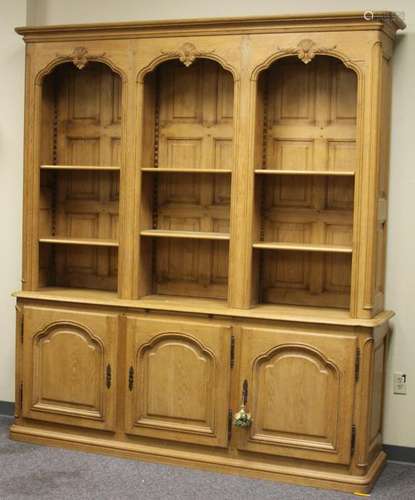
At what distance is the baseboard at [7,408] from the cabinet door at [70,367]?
463mm

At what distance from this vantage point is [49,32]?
15.3ft

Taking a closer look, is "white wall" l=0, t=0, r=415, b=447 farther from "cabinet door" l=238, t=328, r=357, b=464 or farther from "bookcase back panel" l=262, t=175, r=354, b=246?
"cabinet door" l=238, t=328, r=357, b=464

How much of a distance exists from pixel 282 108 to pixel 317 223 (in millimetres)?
652

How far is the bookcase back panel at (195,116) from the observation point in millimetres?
4656

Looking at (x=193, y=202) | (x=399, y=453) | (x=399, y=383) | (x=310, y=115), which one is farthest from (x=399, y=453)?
(x=310, y=115)

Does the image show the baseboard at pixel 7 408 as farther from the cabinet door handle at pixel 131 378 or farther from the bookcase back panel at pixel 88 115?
the bookcase back panel at pixel 88 115

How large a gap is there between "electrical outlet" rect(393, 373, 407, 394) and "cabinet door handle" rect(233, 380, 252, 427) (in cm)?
84

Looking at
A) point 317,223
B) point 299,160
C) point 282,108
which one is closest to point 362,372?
point 317,223

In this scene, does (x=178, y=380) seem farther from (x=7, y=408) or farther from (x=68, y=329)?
(x=7, y=408)

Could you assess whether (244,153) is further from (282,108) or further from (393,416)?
(393,416)

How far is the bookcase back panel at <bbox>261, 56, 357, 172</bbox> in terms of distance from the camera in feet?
14.5

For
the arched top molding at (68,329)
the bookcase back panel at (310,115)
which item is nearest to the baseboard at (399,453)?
the bookcase back panel at (310,115)

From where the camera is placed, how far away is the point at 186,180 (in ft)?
15.7

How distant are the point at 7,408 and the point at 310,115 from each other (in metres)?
2.57
